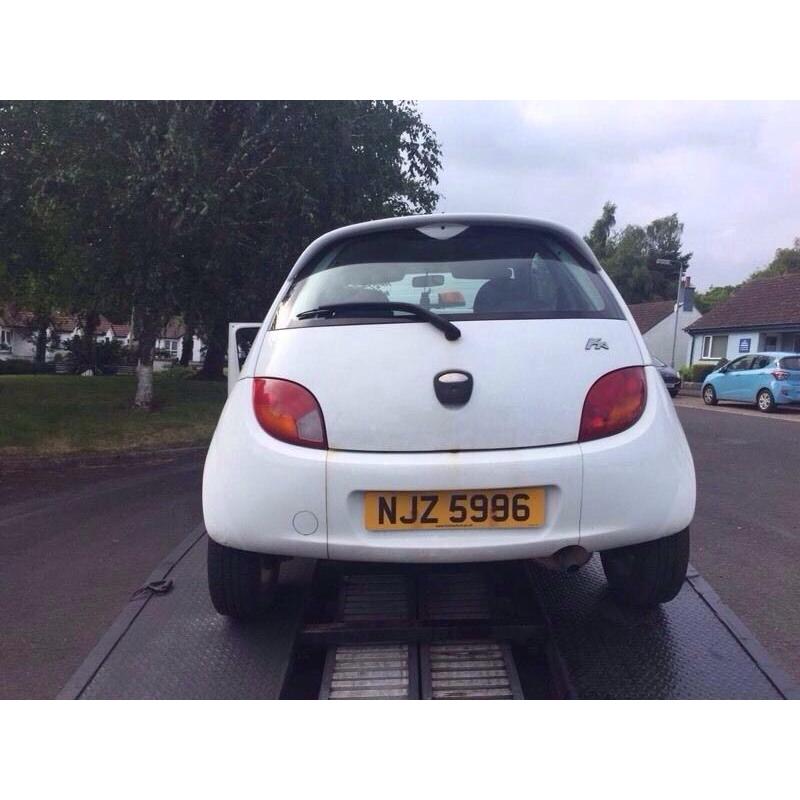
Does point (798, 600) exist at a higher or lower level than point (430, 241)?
lower

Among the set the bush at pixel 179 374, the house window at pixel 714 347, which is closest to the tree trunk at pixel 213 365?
the bush at pixel 179 374

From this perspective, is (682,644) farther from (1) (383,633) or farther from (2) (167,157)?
(2) (167,157)

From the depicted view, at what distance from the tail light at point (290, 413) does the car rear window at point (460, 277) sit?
0.92ft

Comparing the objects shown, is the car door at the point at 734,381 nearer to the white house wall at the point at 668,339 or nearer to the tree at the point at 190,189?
the tree at the point at 190,189

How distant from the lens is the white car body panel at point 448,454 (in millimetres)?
2604

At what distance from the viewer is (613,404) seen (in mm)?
2725

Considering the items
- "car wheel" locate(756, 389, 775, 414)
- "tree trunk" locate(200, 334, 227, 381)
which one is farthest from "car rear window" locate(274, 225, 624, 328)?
"tree trunk" locate(200, 334, 227, 381)

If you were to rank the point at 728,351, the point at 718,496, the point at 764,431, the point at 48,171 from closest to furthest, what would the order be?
the point at 718,496
the point at 48,171
the point at 764,431
the point at 728,351

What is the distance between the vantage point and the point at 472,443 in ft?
8.65

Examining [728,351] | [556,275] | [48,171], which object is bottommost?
[728,351]

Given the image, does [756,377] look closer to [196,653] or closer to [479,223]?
[479,223]

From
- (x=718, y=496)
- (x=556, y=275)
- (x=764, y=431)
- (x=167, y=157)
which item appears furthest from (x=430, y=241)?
(x=764, y=431)

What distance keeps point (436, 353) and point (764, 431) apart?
11.9 meters

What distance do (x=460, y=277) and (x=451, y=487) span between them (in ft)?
2.95
